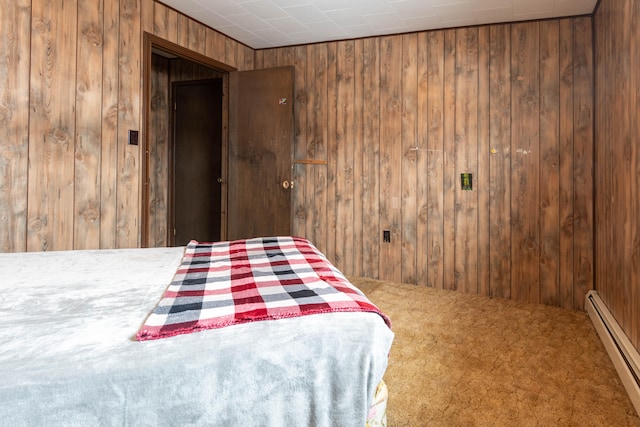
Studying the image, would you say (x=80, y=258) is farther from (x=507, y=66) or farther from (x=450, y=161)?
(x=507, y=66)

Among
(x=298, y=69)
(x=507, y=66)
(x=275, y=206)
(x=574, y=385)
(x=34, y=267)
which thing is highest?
(x=298, y=69)

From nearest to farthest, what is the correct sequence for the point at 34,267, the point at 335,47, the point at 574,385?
the point at 34,267 < the point at 574,385 < the point at 335,47

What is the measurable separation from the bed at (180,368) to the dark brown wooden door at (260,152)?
320 cm

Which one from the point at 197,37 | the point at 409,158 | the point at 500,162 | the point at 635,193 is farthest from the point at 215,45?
the point at 635,193

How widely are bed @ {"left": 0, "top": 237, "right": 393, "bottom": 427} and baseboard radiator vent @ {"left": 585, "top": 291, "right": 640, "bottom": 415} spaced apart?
1.62 m

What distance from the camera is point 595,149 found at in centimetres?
330

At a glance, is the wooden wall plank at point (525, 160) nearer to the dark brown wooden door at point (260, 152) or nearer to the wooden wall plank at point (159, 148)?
the dark brown wooden door at point (260, 152)

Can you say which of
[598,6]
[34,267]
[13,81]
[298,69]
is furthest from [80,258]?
[598,6]

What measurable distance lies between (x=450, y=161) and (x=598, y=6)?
1577 millimetres

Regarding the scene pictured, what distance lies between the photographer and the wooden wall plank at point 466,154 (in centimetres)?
373

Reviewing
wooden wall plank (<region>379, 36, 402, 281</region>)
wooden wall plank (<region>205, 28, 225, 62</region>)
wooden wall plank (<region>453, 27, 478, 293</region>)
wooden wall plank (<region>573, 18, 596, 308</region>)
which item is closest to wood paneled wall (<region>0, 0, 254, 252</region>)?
wooden wall plank (<region>205, 28, 225, 62</region>)

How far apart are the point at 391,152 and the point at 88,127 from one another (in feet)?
8.51

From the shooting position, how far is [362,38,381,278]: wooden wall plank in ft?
13.5

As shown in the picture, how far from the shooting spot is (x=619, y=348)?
2281mm
